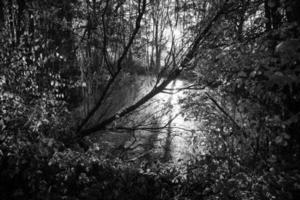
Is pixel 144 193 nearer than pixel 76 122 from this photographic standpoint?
Yes

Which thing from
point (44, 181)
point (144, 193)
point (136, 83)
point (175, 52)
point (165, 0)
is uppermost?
point (165, 0)

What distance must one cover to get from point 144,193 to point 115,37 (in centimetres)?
207

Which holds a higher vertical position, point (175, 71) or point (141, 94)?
point (175, 71)

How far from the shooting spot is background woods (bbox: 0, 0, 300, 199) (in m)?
2.68

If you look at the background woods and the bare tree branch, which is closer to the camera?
the background woods

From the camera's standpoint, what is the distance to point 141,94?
4.89 meters

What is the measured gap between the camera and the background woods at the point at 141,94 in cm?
268

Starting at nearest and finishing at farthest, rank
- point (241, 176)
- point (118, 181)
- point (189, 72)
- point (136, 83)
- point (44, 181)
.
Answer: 1. point (241, 176)
2. point (44, 181)
3. point (118, 181)
4. point (189, 72)
5. point (136, 83)

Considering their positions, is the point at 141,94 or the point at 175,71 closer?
the point at 175,71

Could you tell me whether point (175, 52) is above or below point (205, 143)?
above

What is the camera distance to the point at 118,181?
3.65m

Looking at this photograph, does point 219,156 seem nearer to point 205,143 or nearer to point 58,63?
point 205,143

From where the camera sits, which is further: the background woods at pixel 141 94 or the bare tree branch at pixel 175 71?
the bare tree branch at pixel 175 71

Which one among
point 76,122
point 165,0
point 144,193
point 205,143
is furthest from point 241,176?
point 76,122
